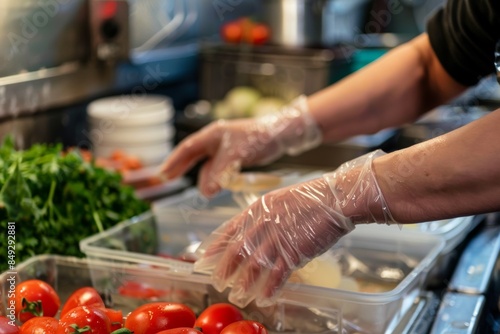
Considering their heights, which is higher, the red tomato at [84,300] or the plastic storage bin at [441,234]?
the red tomato at [84,300]

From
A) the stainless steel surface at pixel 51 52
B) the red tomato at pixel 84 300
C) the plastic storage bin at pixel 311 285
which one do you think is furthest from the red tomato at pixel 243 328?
the stainless steel surface at pixel 51 52

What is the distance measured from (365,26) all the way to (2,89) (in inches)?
113

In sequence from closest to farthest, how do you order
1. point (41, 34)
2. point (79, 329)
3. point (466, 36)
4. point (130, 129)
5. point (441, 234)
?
point (79, 329)
point (441, 234)
point (466, 36)
point (41, 34)
point (130, 129)

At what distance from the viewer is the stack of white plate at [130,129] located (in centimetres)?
238

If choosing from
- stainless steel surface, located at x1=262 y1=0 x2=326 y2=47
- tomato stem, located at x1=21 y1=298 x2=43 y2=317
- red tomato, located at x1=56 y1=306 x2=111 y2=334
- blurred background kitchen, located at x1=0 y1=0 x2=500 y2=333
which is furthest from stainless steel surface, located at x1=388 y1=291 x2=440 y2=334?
stainless steel surface, located at x1=262 y1=0 x2=326 y2=47

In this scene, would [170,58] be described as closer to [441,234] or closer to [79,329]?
[441,234]

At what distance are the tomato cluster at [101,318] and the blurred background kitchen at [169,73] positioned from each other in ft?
1.90

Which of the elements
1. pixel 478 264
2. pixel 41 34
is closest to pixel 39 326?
pixel 478 264

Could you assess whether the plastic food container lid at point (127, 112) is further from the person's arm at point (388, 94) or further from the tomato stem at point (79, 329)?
the tomato stem at point (79, 329)

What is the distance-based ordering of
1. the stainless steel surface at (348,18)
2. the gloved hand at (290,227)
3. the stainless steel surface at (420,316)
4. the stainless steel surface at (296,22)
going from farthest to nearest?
the stainless steel surface at (348,18), the stainless steel surface at (296,22), the stainless steel surface at (420,316), the gloved hand at (290,227)

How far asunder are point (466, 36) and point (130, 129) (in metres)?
1.20

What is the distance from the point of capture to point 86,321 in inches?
41.6

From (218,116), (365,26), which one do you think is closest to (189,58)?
(218,116)

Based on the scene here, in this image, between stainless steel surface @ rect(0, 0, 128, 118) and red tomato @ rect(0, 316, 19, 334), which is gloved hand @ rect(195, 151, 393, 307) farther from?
stainless steel surface @ rect(0, 0, 128, 118)
